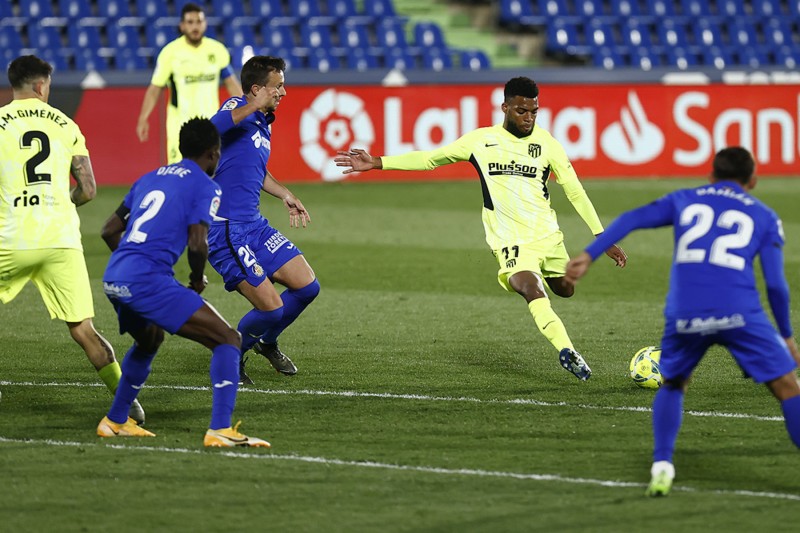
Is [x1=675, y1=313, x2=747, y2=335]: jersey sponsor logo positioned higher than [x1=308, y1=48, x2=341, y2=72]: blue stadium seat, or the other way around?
[x1=308, y1=48, x2=341, y2=72]: blue stadium seat

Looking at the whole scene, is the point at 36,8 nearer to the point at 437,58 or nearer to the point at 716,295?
the point at 437,58

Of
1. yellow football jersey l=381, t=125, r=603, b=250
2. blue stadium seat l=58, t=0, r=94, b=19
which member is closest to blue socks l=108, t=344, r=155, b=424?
yellow football jersey l=381, t=125, r=603, b=250

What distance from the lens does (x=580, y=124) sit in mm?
20938

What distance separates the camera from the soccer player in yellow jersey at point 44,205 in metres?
7.19

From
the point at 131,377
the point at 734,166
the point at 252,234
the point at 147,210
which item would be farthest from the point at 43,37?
the point at 734,166

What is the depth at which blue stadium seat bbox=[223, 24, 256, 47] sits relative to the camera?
2206 cm

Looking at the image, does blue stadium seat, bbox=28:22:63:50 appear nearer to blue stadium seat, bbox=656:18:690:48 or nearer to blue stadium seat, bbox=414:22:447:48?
blue stadium seat, bbox=414:22:447:48

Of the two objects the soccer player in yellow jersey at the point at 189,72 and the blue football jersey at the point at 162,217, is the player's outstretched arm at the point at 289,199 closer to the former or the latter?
the blue football jersey at the point at 162,217

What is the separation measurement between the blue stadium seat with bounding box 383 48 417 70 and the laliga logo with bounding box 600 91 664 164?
3952 millimetres

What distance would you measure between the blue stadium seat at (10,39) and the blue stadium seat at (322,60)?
467cm

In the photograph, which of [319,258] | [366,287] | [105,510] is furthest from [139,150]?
[105,510]

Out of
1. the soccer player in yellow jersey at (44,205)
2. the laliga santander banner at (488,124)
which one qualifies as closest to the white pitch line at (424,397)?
the soccer player in yellow jersey at (44,205)

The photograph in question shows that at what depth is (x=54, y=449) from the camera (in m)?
6.44

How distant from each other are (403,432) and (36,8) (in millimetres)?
16675
